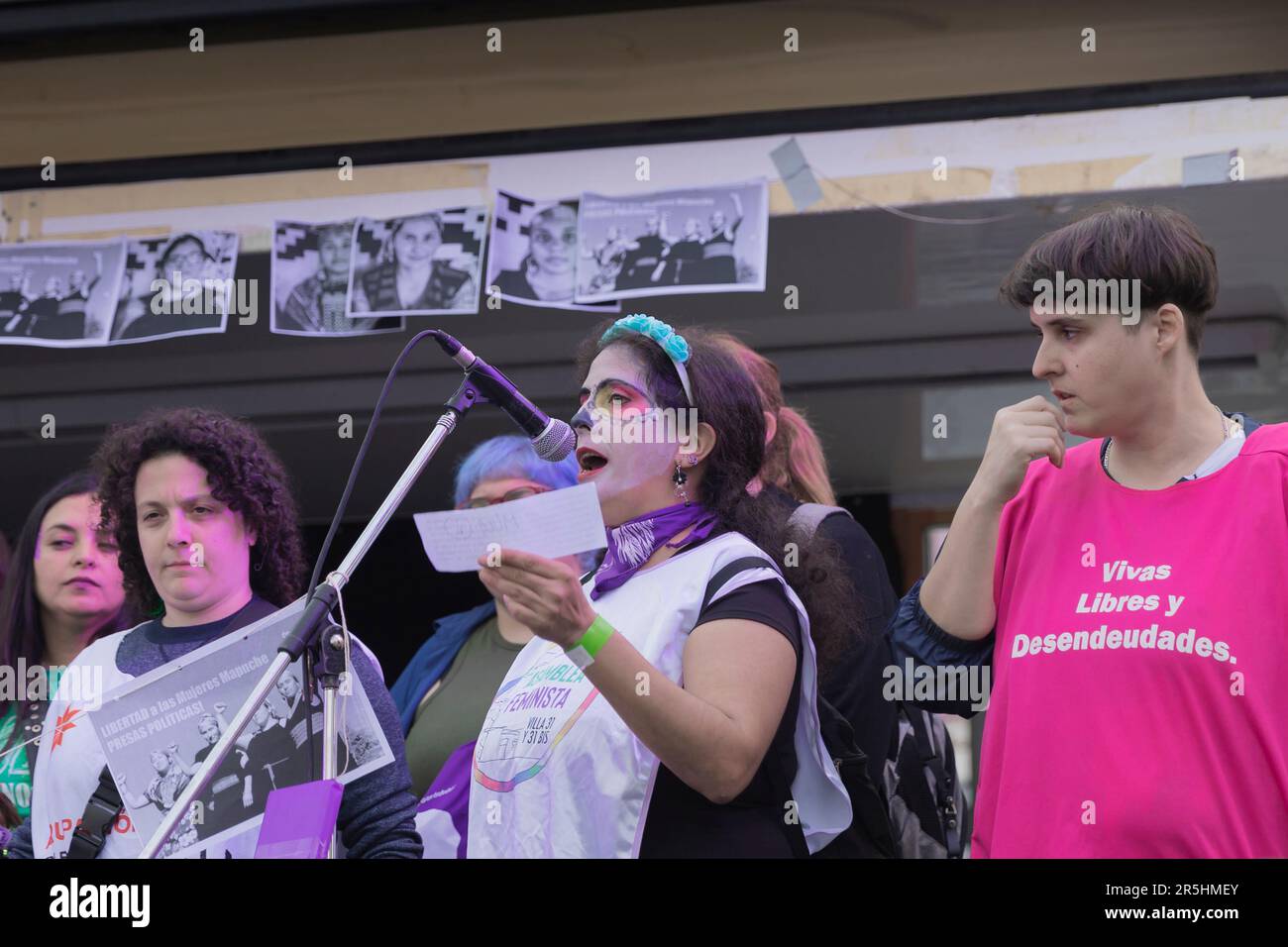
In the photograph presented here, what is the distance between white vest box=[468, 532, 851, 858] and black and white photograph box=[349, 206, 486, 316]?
5.01 feet

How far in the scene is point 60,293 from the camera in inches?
150

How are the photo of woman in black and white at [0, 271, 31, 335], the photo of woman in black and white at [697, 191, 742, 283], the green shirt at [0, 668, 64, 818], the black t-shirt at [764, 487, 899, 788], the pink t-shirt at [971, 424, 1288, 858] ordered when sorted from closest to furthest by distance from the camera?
the pink t-shirt at [971, 424, 1288, 858] → the black t-shirt at [764, 487, 899, 788] → the green shirt at [0, 668, 64, 818] → the photo of woman in black and white at [697, 191, 742, 283] → the photo of woman in black and white at [0, 271, 31, 335]

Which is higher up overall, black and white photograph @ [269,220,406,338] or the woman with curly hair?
black and white photograph @ [269,220,406,338]

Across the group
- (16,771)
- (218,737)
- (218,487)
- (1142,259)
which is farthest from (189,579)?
(1142,259)

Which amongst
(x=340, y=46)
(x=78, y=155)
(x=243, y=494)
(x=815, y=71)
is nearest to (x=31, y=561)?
(x=243, y=494)

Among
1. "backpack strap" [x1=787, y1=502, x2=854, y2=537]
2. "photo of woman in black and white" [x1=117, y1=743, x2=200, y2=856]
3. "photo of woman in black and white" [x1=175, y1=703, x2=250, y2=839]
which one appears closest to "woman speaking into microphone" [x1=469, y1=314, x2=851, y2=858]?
"backpack strap" [x1=787, y1=502, x2=854, y2=537]

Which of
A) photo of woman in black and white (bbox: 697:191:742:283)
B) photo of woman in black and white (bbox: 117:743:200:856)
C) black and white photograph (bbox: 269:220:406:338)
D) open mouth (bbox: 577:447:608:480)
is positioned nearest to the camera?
photo of woman in black and white (bbox: 117:743:200:856)

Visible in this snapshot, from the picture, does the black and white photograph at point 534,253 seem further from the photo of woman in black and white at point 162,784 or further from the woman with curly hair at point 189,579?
the photo of woman in black and white at point 162,784

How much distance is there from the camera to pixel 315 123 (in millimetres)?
3646

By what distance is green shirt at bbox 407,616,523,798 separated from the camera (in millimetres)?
2975

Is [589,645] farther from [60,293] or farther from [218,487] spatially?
[60,293]

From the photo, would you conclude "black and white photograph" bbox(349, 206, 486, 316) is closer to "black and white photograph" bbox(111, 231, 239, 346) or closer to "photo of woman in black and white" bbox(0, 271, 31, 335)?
"black and white photograph" bbox(111, 231, 239, 346)

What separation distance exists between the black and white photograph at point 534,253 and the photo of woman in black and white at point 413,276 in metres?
0.08

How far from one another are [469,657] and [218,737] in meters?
0.97
